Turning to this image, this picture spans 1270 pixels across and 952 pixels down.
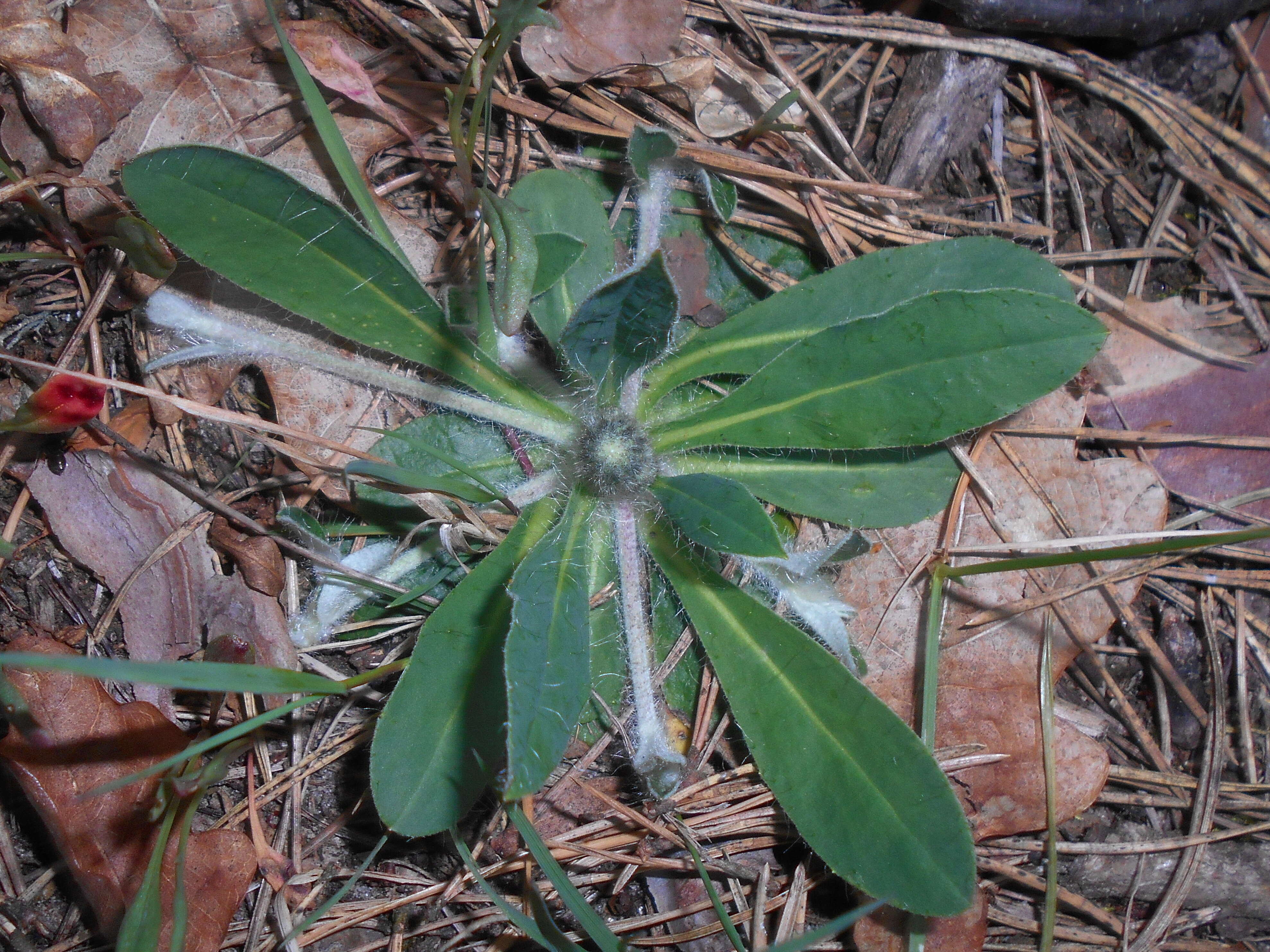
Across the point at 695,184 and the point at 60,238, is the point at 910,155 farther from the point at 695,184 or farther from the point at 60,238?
the point at 60,238

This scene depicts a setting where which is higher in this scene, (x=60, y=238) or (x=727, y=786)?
(x=60, y=238)

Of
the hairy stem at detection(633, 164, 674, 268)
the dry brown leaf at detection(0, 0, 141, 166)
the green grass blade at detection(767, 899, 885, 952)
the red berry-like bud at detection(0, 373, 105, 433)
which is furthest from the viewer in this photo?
the hairy stem at detection(633, 164, 674, 268)

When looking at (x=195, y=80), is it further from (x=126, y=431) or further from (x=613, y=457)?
(x=613, y=457)

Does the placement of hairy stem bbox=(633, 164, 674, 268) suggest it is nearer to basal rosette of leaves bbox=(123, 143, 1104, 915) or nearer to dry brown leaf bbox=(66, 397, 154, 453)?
basal rosette of leaves bbox=(123, 143, 1104, 915)

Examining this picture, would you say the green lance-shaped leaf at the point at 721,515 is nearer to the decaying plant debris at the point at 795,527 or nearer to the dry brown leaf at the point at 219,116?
the decaying plant debris at the point at 795,527

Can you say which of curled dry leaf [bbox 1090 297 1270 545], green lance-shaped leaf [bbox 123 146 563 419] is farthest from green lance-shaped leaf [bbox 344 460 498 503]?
curled dry leaf [bbox 1090 297 1270 545]

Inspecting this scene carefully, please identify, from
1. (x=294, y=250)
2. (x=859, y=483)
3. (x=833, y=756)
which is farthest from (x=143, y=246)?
(x=833, y=756)

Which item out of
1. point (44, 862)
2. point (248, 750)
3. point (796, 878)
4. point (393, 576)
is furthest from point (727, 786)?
point (44, 862)
